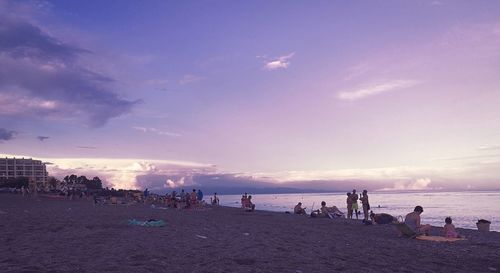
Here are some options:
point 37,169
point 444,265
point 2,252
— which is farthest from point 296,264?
point 37,169

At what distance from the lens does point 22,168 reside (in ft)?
594

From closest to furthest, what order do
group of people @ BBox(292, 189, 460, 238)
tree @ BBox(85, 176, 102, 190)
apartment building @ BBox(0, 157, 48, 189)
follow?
group of people @ BBox(292, 189, 460, 238) < tree @ BBox(85, 176, 102, 190) < apartment building @ BBox(0, 157, 48, 189)

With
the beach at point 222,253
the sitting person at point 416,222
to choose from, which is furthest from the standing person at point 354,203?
the beach at point 222,253

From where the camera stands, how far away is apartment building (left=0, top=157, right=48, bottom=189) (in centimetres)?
17538

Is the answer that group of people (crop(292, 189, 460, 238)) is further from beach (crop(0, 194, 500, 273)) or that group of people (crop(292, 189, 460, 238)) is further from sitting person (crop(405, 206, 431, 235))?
beach (crop(0, 194, 500, 273))

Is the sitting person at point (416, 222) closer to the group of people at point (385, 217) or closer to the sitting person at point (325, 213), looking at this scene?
the group of people at point (385, 217)

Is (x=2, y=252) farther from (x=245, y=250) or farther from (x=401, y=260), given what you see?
(x=401, y=260)

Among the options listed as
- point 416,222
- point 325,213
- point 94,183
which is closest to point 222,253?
point 416,222

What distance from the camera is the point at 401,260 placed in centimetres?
1042

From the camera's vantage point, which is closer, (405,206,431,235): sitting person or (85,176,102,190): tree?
(405,206,431,235): sitting person

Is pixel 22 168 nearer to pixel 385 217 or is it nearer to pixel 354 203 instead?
pixel 354 203

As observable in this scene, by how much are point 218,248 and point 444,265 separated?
5.53 m

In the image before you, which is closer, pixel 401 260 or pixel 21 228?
pixel 401 260

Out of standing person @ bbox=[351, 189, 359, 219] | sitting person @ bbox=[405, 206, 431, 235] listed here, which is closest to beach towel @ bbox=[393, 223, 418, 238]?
sitting person @ bbox=[405, 206, 431, 235]
